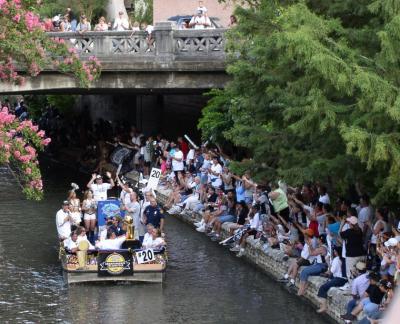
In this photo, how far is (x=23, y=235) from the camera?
91.5ft

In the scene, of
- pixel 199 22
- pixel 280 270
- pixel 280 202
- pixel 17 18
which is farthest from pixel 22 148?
pixel 199 22

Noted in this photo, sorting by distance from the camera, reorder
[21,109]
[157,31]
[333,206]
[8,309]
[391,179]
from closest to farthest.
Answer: [391,179] < [8,309] < [333,206] < [157,31] < [21,109]

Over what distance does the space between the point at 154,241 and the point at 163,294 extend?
4.57ft

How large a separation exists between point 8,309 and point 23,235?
847 centimetres

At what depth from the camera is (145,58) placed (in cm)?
3162

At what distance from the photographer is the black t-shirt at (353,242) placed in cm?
1808

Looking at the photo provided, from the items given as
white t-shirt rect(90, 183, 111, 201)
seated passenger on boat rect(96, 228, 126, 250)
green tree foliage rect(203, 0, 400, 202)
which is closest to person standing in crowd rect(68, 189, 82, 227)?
seated passenger on boat rect(96, 228, 126, 250)

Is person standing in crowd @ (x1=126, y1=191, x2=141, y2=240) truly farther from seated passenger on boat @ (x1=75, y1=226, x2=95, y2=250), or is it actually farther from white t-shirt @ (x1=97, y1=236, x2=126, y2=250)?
seated passenger on boat @ (x1=75, y1=226, x2=95, y2=250)

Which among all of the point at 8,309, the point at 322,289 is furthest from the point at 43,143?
the point at 322,289

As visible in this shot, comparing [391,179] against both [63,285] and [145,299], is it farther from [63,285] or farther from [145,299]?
[63,285]

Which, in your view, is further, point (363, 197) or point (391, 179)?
point (363, 197)

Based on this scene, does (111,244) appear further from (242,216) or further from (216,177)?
(216,177)

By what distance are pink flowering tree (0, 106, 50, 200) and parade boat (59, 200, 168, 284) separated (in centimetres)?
370

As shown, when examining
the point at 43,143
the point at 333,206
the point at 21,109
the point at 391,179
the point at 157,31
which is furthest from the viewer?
the point at 21,109
